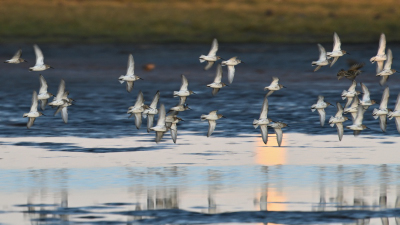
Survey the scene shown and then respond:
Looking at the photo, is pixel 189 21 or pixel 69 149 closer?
pixel 69 149

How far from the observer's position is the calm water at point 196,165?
15375 mm

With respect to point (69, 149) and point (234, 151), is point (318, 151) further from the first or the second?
point (69, 149)

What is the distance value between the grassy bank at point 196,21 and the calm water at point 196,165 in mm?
17361

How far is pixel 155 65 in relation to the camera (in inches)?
1620

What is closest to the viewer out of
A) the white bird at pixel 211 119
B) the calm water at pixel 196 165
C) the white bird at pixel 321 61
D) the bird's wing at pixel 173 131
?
the calm water at pixel 196 165

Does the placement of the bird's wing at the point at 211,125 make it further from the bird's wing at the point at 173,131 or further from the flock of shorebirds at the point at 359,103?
the flock of shorebirds at the point at 359,103

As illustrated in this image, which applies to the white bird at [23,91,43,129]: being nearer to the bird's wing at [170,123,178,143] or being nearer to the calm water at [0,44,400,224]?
the calm water at [0,44,400,224]

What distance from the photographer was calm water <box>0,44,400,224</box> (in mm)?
15375

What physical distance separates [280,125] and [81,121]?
597 cm

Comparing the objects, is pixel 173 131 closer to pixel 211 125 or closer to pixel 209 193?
pixel 211 125

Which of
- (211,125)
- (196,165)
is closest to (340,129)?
(211,125)

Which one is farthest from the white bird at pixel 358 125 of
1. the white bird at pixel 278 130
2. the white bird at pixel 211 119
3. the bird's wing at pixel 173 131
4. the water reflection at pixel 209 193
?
the bird's wing at pixel 173 131

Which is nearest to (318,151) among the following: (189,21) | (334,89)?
(334,89)

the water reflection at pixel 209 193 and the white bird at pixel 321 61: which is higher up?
the white bird at pixel 321 61
